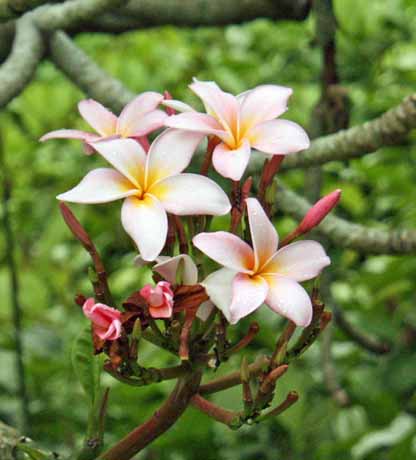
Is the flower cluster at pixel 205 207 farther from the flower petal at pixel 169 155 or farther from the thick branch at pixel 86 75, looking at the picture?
the thick branch at pixel 86 75

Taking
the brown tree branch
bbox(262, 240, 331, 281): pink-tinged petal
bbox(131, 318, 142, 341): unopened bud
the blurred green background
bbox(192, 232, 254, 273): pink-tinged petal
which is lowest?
the blurred green background

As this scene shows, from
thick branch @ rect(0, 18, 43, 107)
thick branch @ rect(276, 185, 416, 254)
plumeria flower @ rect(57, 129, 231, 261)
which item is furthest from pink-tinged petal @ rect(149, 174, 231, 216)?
thick branch @ rect(276, 185, 416, 254)

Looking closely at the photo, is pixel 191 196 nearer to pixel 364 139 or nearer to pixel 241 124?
pixel 241 124

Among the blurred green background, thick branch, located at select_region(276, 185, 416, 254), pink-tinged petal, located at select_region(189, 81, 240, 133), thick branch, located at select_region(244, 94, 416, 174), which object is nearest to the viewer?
pink-tinged petal, located at select_region(189, 81, 240, 133)

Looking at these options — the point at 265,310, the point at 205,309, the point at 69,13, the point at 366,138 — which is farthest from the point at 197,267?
the point at 265,310

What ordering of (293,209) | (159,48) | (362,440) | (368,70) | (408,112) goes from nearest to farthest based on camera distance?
(408,112)
(293,209)
(362,440)
(368,70)
(159,48)

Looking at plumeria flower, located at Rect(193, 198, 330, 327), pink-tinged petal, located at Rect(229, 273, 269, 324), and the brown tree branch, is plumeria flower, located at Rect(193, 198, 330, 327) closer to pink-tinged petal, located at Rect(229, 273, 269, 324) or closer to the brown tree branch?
pink-tinged petal, located at Rect(229, 273, 269, 324)

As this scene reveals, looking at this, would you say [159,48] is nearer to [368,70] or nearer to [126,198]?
[368,70]

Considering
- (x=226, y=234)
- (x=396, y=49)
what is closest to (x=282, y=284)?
(x=226, y=234)
